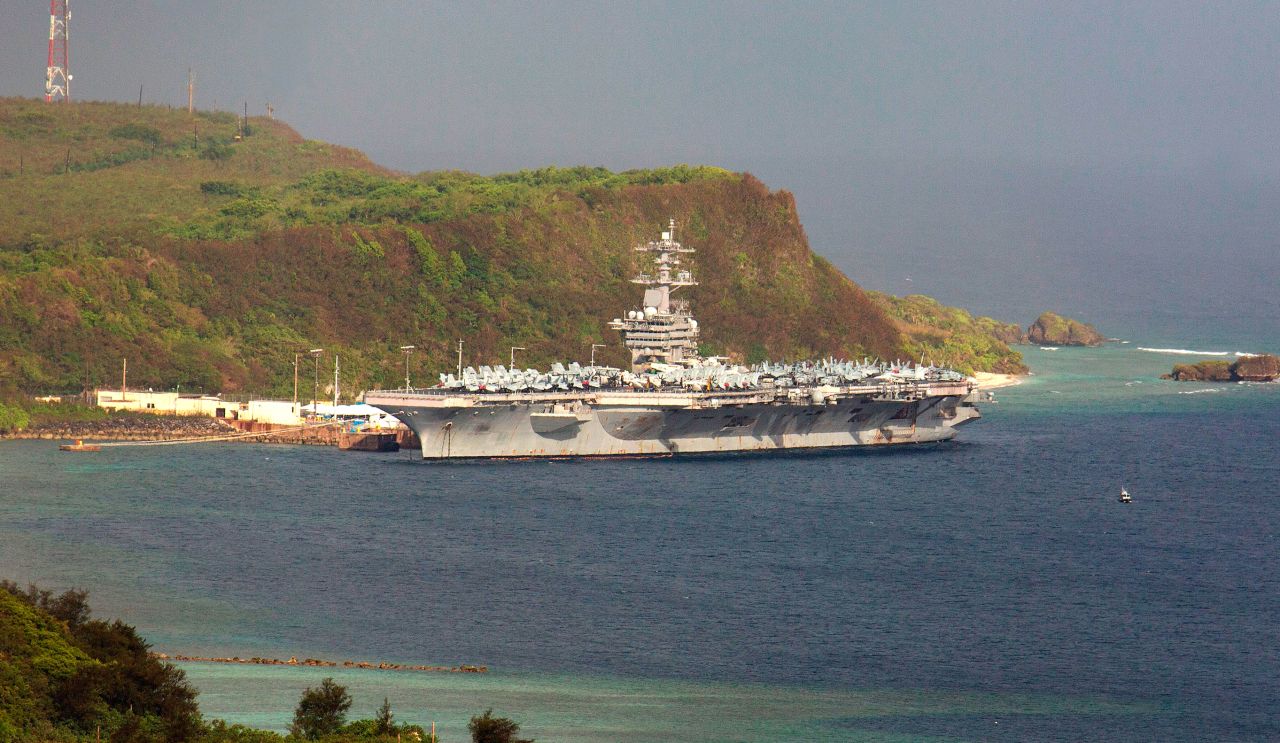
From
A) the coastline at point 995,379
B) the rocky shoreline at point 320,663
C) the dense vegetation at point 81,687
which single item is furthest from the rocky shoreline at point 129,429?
the coastline at point 995,379

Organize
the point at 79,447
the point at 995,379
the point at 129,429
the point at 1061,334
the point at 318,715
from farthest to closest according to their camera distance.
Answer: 1. the point at 1061,334
2. the point at 995,379
3. the point at 129,429
4. the point at 79,447
5. the point at 318,715

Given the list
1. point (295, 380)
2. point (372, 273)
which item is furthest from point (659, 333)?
point (372, 273)

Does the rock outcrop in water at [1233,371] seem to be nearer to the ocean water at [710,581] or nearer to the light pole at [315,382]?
the ocean water at [710,581]

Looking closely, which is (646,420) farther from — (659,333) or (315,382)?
(315,382)

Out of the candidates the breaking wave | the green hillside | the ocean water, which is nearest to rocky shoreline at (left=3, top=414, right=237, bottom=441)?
the ocean water

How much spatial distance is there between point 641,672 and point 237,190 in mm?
81083

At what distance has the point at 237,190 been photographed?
114 m

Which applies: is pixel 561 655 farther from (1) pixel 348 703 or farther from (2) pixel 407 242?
(2) pixel 407 242

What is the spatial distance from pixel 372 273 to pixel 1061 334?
53754 millimetres

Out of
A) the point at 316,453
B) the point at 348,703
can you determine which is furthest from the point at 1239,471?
the point at 348,703

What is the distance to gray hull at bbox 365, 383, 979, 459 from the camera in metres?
64.1

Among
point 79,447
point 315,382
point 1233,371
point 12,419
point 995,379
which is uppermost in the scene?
point 1233,371

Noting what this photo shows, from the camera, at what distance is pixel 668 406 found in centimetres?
6562

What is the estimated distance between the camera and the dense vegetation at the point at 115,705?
98.1ft
